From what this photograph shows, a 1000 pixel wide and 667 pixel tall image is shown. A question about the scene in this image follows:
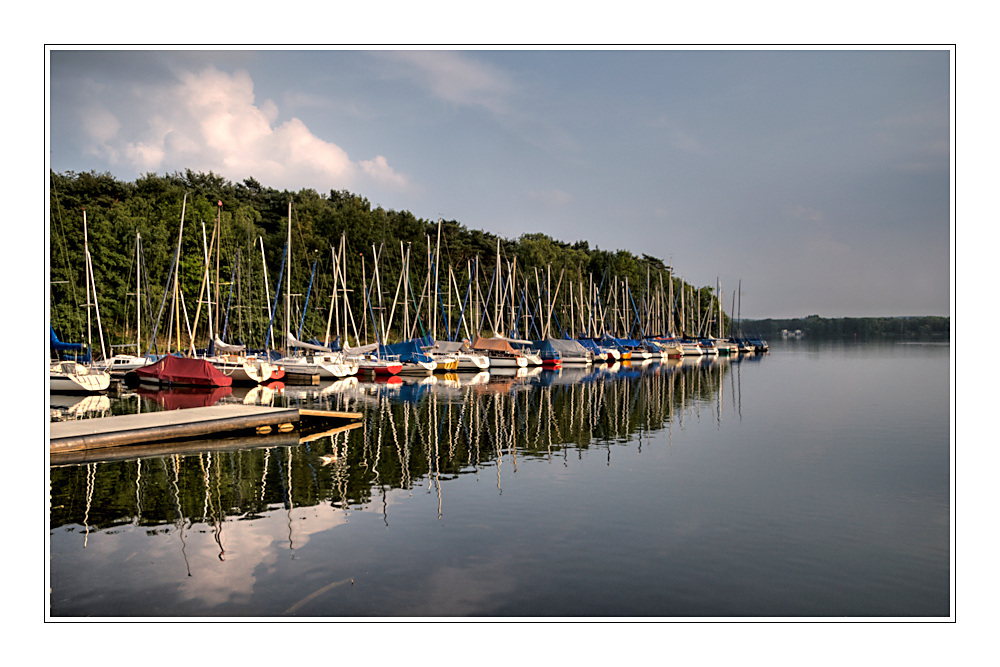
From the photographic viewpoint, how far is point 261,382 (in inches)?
1993

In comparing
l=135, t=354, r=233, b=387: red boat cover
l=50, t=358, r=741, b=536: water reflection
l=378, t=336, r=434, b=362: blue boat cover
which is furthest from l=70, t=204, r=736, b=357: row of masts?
l=50, t=358, r=741, b=536: water reflection

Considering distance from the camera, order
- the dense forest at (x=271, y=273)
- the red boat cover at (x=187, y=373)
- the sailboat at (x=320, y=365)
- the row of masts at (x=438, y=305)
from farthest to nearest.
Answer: the row of masts at (x=438, y=305) < the dense forest at (x=271, y=273) < the sailboat at (x=320, y=365) < the red boat cover at (x=187, y=373)

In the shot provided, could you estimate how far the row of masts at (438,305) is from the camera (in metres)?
70.0

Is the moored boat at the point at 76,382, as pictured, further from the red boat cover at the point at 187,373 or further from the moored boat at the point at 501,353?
the moored boat at the point at 501,353

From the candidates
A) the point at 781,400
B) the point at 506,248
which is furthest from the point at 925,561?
the point at 506,248

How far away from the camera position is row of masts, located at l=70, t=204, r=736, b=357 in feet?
230

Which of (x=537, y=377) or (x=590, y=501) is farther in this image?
(x=537, y=377)

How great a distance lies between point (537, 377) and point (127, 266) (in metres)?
43.7

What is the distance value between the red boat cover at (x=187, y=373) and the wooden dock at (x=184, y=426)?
1999 cm

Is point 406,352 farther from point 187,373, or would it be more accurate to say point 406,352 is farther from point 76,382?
point 76,382

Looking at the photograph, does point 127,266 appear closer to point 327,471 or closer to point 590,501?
point 327,471

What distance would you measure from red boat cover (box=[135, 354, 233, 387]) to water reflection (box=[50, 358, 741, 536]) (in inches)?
103

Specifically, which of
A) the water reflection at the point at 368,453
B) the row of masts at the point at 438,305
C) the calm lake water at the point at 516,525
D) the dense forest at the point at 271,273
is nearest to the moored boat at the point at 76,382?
the water reflection at the point at 368,453

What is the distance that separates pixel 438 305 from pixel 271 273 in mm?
21056
